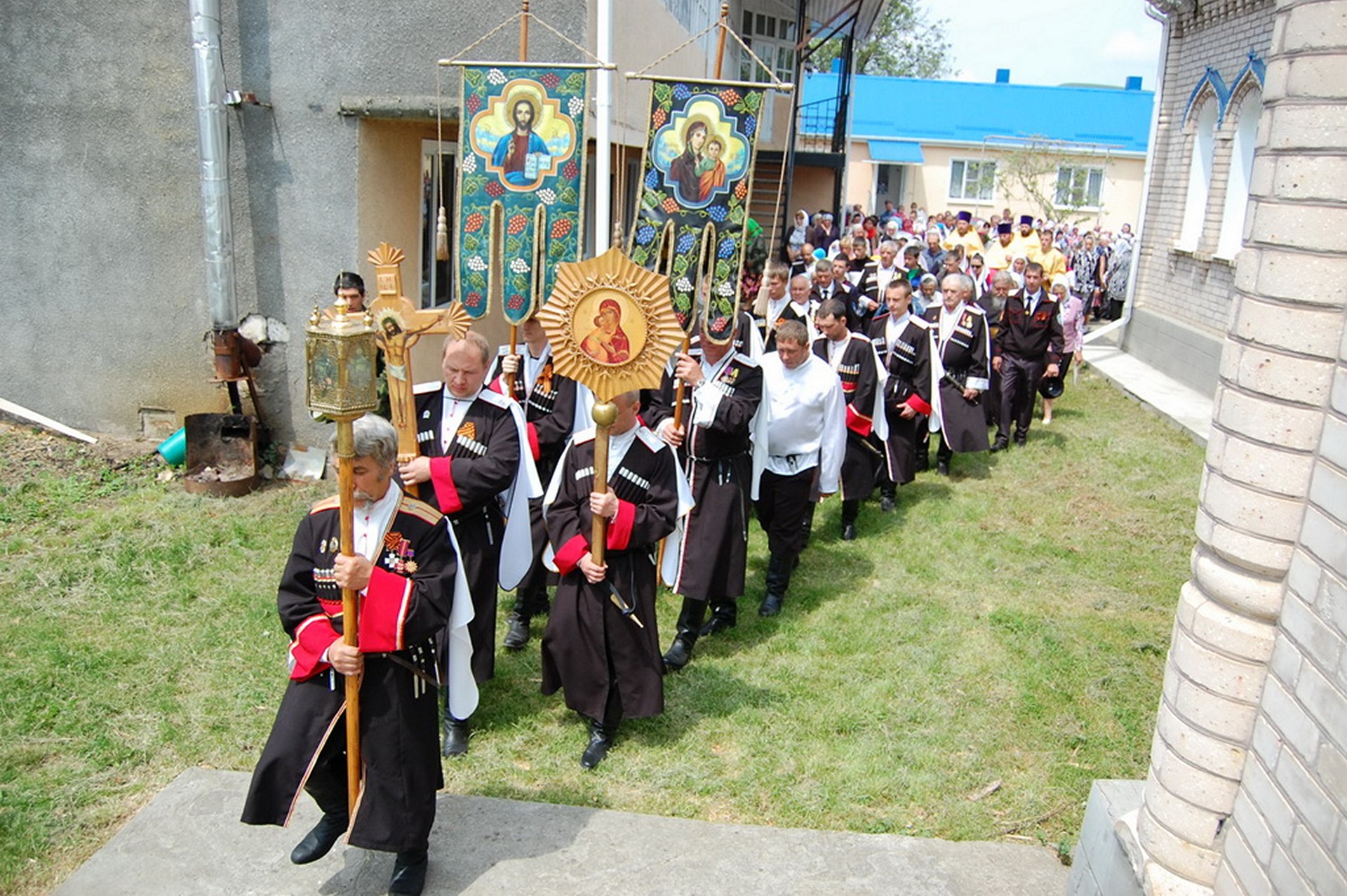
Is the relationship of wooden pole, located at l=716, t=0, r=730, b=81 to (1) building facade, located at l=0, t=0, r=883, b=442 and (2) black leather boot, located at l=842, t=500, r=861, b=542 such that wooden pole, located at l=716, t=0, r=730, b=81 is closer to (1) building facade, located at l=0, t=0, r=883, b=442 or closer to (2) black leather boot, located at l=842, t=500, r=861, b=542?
(1) building facade, located at l=0, t=0, r=883, b=442

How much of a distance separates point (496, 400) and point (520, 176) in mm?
1784

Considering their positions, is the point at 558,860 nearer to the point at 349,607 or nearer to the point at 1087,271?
the point at 349,607

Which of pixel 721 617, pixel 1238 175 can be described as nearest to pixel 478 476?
pixel 721 617

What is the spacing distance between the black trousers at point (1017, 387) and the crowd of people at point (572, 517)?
94 centimetres

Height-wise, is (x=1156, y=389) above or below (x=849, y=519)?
above

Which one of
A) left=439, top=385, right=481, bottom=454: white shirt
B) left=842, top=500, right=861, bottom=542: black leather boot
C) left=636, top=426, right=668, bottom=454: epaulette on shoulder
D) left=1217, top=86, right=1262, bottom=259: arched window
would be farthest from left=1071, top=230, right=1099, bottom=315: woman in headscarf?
left=439, top=385, right=481, bottom=454: white shirt

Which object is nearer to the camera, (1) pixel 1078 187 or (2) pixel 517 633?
(2) pixel 517 633

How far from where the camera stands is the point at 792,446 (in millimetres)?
6988

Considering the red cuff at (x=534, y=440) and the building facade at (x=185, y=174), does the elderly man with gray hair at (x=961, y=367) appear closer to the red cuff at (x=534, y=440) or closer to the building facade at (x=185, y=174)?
the building facade at (x=185, y=174)

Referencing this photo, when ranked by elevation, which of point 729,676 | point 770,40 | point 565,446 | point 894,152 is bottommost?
point 729,676

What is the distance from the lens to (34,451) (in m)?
8.62

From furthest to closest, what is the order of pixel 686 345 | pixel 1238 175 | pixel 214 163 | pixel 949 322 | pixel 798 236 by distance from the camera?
pixel 798 236, pixel 1238 175, pixel 949 322, pixel 214 163, pixel 686 345

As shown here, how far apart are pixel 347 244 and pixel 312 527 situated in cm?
503

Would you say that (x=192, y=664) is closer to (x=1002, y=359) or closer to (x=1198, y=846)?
(x=1198, y=846)
